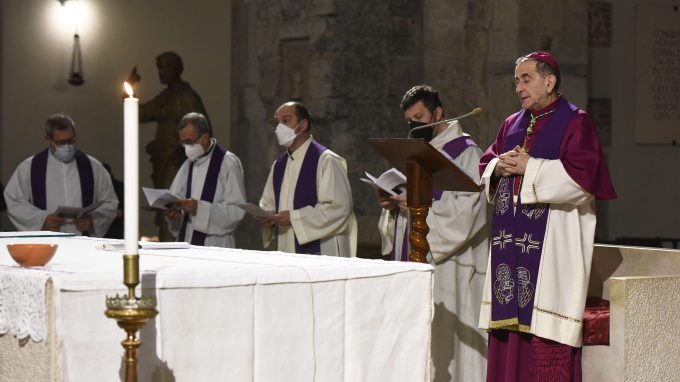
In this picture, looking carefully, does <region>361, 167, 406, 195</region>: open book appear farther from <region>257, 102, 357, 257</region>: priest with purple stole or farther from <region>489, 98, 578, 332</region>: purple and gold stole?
<region>257, 102, 357, 257</region>: priest with purple stole

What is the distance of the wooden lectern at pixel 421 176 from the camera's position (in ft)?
15.8

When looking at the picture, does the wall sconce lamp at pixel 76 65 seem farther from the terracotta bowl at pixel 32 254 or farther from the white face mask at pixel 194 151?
the terracotta bowl at pixel 32 254

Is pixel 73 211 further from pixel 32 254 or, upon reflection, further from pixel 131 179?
pixel 131 179

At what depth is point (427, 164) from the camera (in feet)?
16.4

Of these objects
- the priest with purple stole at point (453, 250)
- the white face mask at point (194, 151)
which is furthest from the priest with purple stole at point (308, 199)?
the priest with purple stole at point (453, 250)

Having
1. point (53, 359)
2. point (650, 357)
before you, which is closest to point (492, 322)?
point (650, 357)

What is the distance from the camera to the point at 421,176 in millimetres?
4977

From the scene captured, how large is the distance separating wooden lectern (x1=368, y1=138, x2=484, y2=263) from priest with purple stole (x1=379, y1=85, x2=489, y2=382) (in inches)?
46.5

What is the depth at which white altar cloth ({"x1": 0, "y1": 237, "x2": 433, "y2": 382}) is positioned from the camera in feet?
10.3

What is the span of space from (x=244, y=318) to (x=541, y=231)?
2366 millimetres

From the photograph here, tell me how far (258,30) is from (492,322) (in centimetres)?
551

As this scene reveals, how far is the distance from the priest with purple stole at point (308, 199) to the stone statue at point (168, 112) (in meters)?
3.97

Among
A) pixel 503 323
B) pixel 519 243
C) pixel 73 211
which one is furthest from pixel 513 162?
pixel 73 211

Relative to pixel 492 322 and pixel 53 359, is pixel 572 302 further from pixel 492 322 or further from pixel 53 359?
pixel 53 359
